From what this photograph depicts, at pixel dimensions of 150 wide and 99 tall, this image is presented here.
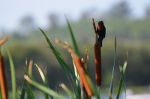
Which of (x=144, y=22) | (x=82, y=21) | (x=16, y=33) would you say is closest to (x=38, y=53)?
(x=16, y=33)

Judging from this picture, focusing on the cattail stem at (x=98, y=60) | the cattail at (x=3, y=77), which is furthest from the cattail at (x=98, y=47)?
the cattail at (x=3, y=77)

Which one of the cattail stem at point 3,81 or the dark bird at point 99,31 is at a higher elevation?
the dark bird at point 99,31

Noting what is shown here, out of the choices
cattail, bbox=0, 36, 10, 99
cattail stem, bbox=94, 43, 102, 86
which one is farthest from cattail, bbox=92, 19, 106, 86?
cattail, bbox=0, 36, 10, 99

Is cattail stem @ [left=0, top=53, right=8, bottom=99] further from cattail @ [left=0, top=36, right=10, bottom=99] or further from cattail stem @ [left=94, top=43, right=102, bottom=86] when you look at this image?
cattail stem @ [left=94, top=43, right=102, bottom=86]

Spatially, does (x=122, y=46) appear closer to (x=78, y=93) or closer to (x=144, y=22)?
(x=78, y=93)

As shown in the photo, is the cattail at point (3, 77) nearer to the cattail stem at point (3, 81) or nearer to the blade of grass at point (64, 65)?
the cattail stem at point (3, 81)

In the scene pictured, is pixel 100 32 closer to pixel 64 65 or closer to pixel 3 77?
pixel 64 65

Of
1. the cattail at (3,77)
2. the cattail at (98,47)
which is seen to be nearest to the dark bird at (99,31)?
the cattail at (98,47)

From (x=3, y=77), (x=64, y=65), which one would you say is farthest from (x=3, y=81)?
(x=64, y=65)

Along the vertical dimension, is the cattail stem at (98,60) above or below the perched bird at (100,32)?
below

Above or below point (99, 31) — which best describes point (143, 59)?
below

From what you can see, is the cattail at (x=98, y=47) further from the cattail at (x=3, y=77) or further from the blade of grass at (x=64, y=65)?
the cattail at (x=3, y=77)
